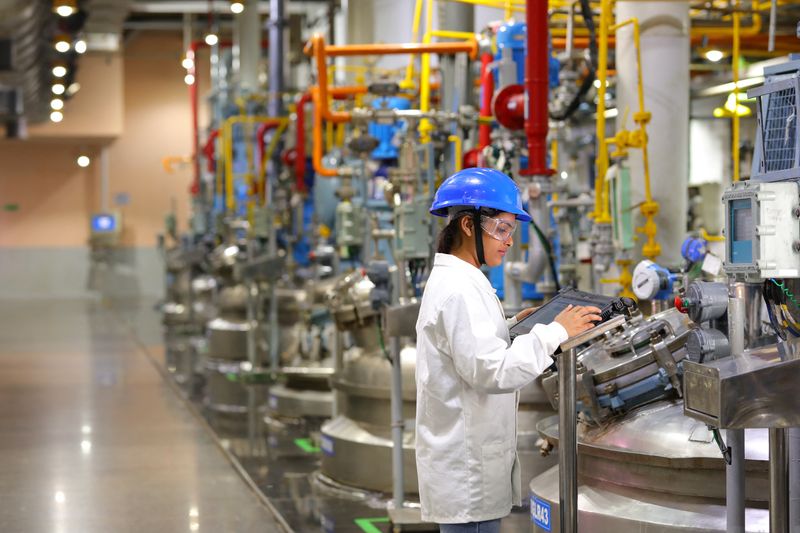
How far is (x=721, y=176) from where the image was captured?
11.5 meters

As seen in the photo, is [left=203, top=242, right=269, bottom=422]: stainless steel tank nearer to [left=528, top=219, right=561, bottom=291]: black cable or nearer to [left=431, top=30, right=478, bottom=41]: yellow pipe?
[left=431, top=30, right=478, bottom=41]: yellow pipe

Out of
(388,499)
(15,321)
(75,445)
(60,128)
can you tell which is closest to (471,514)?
(388,499)

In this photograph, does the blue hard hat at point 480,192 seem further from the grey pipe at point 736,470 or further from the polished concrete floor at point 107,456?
the polished concrete floor at point 107,456

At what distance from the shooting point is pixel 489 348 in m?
2.86

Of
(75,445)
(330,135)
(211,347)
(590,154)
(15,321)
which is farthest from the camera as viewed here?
(15,321)

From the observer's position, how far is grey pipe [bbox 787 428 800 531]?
265 cm

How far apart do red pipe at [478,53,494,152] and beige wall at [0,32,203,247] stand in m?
19.2

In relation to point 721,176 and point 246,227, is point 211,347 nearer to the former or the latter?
point 246,227

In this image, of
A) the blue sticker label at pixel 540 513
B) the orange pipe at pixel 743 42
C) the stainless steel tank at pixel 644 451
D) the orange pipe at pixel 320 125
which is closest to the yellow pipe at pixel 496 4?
the orange pipe at pixel 743 42

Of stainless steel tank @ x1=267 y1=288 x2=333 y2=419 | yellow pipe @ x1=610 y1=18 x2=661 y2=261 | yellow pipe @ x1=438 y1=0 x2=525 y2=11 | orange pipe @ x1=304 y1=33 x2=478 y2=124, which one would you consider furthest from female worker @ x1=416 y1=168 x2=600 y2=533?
stainless steel tank @ x1=267 y1=288 x2=333 y2=419

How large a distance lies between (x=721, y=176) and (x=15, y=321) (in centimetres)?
1116

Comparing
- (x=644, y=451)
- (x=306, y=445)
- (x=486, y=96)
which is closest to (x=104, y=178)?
(x=306, y=445)

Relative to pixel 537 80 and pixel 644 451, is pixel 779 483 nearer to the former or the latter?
pixel 644 451

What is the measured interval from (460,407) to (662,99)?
3.39m
